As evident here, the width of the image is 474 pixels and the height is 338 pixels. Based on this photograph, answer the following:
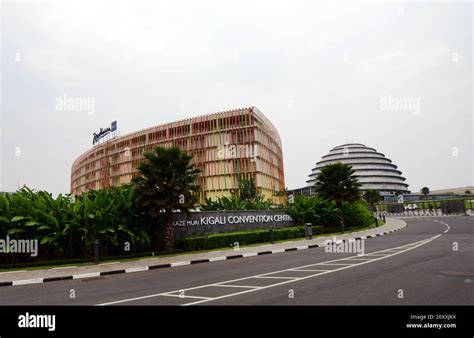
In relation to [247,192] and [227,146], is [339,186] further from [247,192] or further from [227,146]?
[227,146]

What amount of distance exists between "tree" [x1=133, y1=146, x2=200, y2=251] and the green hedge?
1.06 metres

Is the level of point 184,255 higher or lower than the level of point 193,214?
lower

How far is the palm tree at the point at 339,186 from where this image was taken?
96.9ft

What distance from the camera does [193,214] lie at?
20.5 meters

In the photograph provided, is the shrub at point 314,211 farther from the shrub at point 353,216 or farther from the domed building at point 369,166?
the domed building at point 369,166

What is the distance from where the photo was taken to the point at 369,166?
4491 inches

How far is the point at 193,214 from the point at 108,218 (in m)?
5.29

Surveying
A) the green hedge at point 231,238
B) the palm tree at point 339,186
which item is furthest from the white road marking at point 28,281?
the palm tree at point 339,186

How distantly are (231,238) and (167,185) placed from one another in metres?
5.82

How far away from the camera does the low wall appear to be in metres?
20.0

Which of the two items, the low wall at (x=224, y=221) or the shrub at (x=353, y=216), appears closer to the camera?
the low wall at (x=224, y=221)

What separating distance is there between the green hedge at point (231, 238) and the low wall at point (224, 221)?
3.51 feet
